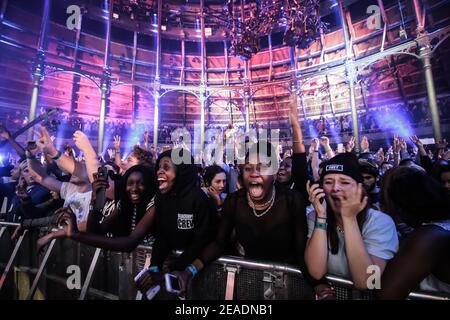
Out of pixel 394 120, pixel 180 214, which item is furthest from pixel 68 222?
pixel 394 120

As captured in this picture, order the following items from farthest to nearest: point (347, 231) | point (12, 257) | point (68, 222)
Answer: point (12, 257), point (68, 222), point (347, 231)

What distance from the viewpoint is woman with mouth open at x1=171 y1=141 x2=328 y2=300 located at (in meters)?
2.05

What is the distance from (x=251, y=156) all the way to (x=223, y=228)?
734mm

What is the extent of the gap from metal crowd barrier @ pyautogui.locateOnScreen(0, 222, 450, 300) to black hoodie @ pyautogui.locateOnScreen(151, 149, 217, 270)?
231 mm

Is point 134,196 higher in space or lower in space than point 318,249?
higher

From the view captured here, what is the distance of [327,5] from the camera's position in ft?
51.5

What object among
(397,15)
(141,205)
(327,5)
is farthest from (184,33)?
(141,205)

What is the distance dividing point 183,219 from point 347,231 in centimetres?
143

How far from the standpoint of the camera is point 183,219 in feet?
7.57

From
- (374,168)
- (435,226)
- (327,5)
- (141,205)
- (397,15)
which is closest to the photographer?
(435,226)

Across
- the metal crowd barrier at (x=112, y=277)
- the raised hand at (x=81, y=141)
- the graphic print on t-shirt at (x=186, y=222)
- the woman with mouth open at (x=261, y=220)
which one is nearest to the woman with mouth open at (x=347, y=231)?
the metal crowd barrier at (x=112, y=277)

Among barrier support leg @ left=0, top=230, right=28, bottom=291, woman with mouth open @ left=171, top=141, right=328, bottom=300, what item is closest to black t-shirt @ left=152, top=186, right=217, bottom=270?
woman with mouth open @ left=171, top=141, right=328, bottom=300

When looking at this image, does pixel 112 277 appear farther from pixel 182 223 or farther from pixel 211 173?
pixel 211 173

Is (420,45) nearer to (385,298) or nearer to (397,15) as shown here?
(397,15)
